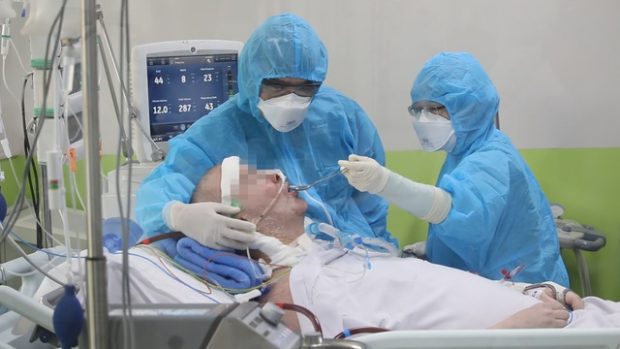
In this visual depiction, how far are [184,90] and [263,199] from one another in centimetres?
51

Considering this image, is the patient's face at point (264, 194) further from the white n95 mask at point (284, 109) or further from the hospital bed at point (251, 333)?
the hospital bed at point (251, 333)

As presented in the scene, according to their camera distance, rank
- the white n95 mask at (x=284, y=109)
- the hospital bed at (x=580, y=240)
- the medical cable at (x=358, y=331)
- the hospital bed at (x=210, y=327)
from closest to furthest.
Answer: the hospital bed at (x=210, y=327) < the medical cable at (x=358, y=331) < the white n95 mask at (x=284, y=109) < the hospital bed at (x=580, y=240)

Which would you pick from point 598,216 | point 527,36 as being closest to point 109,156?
point 527,36

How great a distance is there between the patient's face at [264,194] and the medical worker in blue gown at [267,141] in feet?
0.13

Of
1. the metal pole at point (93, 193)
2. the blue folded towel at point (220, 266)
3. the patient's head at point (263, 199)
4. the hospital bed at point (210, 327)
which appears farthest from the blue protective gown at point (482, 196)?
the metal pole at point (93, 193)

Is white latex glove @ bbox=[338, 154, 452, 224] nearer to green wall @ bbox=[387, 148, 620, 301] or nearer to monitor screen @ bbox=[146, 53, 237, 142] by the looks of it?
monitor screen @ bbox=[146, 53, 237, 142]

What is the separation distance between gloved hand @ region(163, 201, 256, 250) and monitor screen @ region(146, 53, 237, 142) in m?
0.38

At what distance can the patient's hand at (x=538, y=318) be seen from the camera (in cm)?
131

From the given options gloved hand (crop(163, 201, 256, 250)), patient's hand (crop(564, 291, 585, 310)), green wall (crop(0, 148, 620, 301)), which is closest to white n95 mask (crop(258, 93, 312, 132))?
gloved hand (crop(163, 201, 256, 250))

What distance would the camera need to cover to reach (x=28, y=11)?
125 cm

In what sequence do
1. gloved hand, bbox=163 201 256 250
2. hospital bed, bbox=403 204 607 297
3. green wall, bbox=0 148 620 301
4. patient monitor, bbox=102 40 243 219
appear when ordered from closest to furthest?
gloved hand, bbox=163 201 256 250
patient monitor, bbox=102 40 243 219
hospital bed, bbox=403 204 607 297
green wall, bbox=0 148 620 301

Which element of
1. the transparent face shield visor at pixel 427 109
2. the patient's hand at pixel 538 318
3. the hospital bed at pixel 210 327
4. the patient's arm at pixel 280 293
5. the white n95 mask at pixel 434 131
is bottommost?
the patient's arm at pixel 280 293

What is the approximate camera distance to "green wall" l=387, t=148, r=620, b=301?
2.34 meters

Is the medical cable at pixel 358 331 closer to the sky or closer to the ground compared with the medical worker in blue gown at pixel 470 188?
closer to the ground
